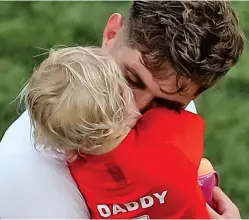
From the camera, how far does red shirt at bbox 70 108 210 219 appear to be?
2359mm

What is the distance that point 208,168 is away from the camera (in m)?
2.73

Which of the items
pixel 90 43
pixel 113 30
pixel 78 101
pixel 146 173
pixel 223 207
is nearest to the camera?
pixel 78 101

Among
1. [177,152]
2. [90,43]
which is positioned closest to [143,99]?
[177,152]

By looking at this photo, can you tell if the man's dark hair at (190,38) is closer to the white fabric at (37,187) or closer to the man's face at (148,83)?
the man's face at (148,83)

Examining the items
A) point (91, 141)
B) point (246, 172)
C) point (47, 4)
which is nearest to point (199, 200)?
point (91, 141)

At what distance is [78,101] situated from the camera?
2244mm

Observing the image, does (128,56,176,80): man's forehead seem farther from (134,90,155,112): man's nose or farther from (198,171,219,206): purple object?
(198,171,219,206): purple object

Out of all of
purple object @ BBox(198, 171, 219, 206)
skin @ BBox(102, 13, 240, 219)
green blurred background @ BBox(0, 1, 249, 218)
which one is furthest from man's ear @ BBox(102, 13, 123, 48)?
green blurred background @ BBox(0, 1, 249, 218)

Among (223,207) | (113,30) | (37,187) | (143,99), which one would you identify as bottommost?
(223,207)

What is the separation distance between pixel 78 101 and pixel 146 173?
0.27 m

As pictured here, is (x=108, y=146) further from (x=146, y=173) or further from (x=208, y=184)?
(x=208, y=184)

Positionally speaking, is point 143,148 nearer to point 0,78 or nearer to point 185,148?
point 185,148

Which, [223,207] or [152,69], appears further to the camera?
[223,207]

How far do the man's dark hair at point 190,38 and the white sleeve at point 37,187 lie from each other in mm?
358
